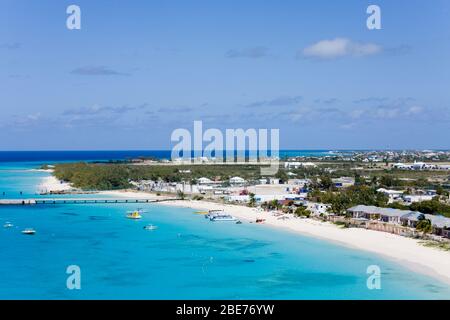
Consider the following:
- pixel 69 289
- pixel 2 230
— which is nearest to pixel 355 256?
pixel 69 289

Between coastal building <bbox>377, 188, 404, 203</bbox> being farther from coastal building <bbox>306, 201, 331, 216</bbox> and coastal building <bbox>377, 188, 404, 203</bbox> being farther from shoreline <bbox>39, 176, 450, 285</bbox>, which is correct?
shoreline <bbox>39, 176, 450, 285</bbox>

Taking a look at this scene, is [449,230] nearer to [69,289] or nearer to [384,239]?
[384,239]

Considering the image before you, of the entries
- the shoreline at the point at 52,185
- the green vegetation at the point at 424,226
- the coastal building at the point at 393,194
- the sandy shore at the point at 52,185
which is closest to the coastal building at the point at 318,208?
the coastal building at the point at 393,194

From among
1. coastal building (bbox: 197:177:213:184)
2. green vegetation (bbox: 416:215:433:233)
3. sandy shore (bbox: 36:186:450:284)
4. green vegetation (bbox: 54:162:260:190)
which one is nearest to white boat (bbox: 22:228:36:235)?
sandy shore (bbox: 36:186:450:284)

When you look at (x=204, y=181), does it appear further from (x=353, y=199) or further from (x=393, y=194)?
(x=353, y=199)

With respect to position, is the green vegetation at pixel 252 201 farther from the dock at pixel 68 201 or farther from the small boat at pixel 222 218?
the dock at pixel 68 201
